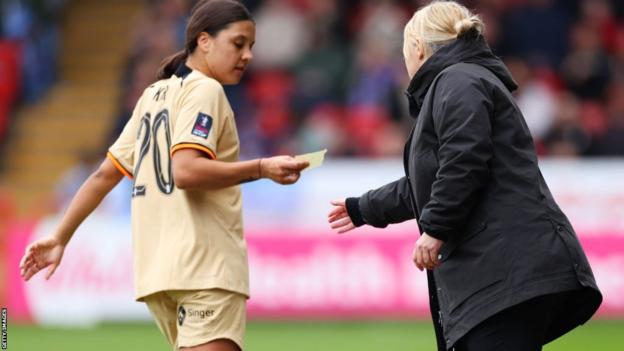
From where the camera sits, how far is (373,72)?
17312mm

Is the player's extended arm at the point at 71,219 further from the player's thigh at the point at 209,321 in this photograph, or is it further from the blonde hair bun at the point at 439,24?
the blonde hair bun at the point at 439,24

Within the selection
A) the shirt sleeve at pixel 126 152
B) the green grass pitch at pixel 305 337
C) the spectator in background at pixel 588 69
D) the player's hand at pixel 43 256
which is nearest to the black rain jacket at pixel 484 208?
the shirt sleeve at pixel 126 152

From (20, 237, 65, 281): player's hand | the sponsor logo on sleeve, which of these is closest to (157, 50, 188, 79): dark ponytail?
the sponsor logo on sleeve

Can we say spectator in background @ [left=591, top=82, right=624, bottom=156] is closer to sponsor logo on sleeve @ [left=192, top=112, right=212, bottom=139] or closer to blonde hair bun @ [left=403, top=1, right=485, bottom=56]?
blonde hair bun @ [left=403, top=1, right=485, bottom=56]

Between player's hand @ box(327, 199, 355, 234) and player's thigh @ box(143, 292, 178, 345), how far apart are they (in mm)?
895

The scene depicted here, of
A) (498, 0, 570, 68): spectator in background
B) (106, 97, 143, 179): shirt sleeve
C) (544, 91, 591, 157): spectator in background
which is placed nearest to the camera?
(106, 97, 143, 179): shirt sleeve

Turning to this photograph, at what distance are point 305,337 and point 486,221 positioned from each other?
7.40 meters

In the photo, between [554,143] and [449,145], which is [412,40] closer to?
[449,145]

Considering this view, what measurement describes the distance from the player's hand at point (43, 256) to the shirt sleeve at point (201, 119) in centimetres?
98

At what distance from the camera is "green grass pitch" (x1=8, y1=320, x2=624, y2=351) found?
39.4ft

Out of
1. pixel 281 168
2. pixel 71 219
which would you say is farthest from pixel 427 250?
pixel 71 219

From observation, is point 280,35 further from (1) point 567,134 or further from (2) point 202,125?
(2) point 202,125

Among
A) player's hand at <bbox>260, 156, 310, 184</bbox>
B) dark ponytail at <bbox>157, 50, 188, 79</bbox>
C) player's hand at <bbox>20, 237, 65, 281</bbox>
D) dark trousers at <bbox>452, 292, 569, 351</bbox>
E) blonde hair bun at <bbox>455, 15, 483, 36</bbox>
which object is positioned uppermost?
dark ponytail at <bbox>157, 50, 188, 79</bbox>

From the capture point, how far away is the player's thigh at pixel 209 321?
6.18 metres
